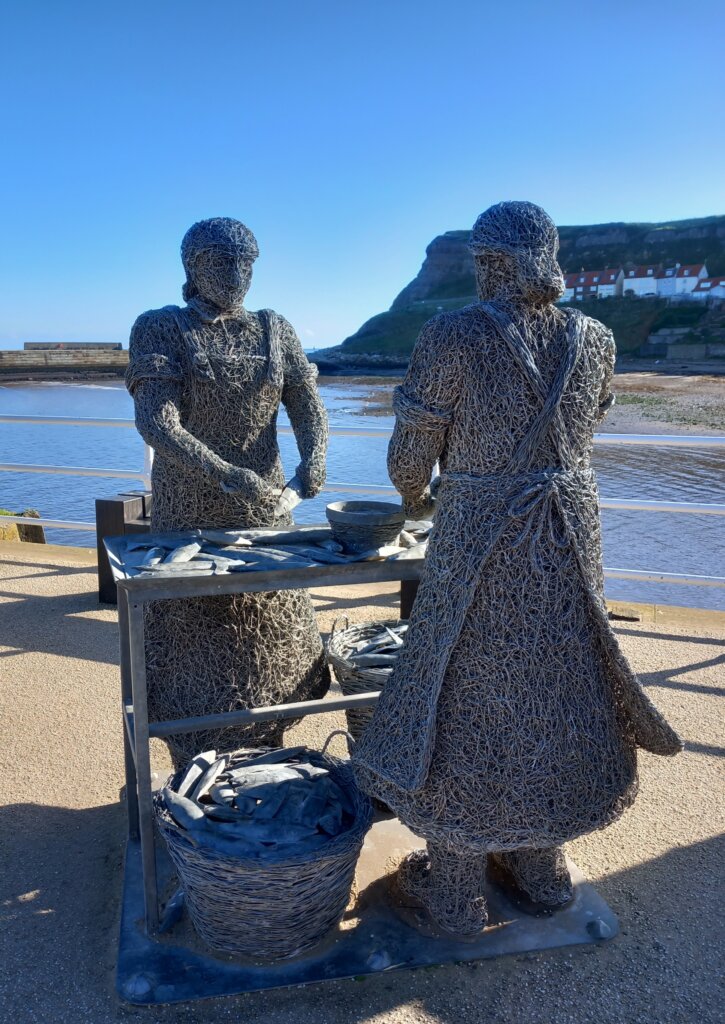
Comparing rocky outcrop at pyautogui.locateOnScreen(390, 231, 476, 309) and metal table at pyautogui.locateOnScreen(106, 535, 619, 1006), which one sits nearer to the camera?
metal table at pyautogui.locateOnScreen(106, 535, 619, 1006)

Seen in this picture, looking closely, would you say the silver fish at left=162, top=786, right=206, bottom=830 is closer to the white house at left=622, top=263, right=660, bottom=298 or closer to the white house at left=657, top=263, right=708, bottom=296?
the white house at left=657, top=263, right=708, bottom=296

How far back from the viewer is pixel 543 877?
233cm

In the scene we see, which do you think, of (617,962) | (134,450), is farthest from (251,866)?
(134,450)

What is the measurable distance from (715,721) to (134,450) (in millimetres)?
11643

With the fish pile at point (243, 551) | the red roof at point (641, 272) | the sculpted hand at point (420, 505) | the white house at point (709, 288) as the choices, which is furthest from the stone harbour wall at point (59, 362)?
the red roof at point (641, 272)

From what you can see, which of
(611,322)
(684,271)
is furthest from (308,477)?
(684,271)

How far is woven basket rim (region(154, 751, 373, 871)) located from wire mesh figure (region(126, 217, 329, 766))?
45 centimetres

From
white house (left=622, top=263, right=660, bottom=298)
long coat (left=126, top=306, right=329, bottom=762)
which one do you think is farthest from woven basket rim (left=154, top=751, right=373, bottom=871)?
white house (left=622, top=263, right=660, bottom=298)

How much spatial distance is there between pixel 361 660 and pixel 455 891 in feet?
3.20

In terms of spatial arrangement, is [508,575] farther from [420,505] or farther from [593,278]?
[593,278]

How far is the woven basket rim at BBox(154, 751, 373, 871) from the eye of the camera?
199 cm

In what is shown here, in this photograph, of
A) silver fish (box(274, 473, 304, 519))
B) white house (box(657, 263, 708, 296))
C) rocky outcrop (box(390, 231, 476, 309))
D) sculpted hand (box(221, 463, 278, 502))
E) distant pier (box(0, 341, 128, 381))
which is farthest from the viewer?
rocky outcrop (box(390, 231, 476, 309))

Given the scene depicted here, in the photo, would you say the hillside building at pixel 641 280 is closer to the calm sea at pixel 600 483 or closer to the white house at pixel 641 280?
the white house at pixel 641 280

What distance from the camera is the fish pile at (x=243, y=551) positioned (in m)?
2.17
